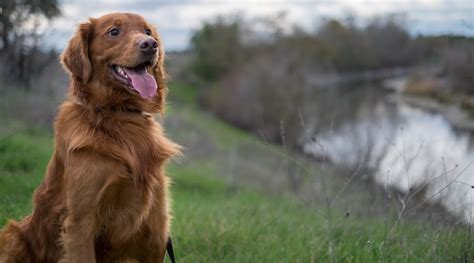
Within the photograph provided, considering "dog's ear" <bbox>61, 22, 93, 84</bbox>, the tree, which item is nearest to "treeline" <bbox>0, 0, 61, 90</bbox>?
the tree

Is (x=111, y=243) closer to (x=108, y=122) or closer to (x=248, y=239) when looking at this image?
(x=108, y=122)

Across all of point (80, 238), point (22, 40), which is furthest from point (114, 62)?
point (22, 40)

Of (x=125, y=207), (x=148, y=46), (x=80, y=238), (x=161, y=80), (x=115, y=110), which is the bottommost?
(x=80, y=238)

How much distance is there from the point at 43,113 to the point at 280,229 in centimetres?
1145

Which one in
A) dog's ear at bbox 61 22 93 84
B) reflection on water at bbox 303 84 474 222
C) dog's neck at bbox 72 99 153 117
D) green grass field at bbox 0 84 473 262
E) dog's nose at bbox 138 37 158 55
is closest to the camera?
dog's nose at bbox 138 37 158 55

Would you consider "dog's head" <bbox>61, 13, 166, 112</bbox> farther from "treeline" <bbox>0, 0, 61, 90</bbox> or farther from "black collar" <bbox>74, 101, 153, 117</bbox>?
"treeline" <bbox>0, 0, 61, 90</bbox>

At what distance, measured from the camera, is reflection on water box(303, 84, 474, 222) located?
640cm

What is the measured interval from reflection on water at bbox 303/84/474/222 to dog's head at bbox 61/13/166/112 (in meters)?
1.91

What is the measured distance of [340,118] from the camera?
29.0m

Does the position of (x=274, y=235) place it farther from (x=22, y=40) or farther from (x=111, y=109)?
(x=22, y=40)

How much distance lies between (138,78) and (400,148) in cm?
1219

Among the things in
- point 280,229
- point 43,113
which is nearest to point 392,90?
point 43,113

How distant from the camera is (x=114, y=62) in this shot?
4.75 m

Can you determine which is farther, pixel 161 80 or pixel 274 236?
pixel 274 236
